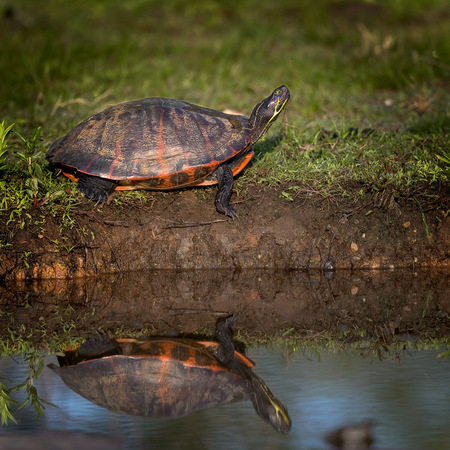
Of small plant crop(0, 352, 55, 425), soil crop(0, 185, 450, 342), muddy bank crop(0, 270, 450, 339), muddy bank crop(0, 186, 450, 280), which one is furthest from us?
muddy bank crop(0, 186, 450, 280)

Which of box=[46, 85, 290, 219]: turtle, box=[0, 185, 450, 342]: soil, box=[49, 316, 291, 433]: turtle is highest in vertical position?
box=[46, 85, 290, 219]: turtle

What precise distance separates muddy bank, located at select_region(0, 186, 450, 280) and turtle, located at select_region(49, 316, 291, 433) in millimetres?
1339

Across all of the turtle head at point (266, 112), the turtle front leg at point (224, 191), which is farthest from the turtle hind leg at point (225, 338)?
the turtle head at point (266, 112)

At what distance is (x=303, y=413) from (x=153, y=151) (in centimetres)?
288

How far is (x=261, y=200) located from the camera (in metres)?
5.76

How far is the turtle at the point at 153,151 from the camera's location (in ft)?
17.9

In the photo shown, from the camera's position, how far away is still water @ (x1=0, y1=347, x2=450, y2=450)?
293cm

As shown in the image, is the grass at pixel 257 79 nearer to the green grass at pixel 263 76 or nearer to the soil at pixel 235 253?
the green grass at pixel 263 76

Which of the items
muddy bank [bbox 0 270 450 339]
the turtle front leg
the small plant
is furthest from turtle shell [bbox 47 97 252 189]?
the small plant

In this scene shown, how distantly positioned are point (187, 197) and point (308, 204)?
1.01 meters

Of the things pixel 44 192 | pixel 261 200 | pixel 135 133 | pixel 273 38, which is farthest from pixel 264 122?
pixel 273 38

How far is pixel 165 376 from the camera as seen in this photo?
3721 mm

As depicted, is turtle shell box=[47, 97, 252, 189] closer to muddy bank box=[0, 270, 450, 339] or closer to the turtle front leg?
the turtle front leg

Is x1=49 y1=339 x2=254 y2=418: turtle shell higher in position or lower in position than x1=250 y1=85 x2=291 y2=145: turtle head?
lower
